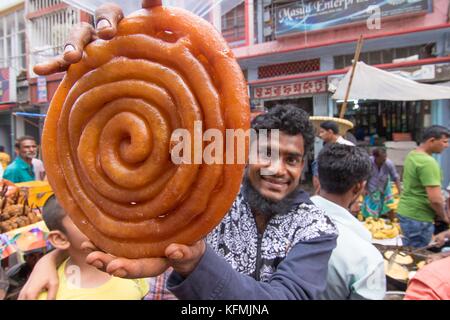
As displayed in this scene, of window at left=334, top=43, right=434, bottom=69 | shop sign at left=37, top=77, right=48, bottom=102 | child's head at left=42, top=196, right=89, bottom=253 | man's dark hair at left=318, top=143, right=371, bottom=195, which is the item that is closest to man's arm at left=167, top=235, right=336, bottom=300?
man's dark hair at left=318, top=143, right=371, bottom=195

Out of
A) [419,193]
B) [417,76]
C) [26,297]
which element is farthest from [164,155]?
[417,76]

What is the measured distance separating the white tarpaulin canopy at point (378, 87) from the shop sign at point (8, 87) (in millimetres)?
13173

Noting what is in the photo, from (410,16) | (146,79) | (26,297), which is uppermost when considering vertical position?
(410,16)

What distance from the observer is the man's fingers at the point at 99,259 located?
97cm

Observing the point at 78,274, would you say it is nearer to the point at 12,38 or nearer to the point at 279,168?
the point at 279,168

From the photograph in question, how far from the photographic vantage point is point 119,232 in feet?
3.27

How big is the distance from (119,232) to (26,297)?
1.12 m

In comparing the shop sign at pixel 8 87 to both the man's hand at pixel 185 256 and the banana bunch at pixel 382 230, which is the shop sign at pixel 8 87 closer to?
the banana bunch at pixel 382 230

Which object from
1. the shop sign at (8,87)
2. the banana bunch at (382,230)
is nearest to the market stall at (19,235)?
the banana bunch at (382,230)

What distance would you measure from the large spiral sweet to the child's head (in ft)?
3.38

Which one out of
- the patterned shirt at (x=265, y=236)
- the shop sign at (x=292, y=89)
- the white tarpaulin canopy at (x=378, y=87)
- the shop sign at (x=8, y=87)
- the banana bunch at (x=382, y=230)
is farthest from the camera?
the shop sign at (x=8, y=87)

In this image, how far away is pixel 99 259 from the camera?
0.98 meters

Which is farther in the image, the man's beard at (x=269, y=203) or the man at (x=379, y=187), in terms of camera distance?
the man at (x=379, y=187)

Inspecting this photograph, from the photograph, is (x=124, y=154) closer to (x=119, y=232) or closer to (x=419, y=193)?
(x=119, y=232)
